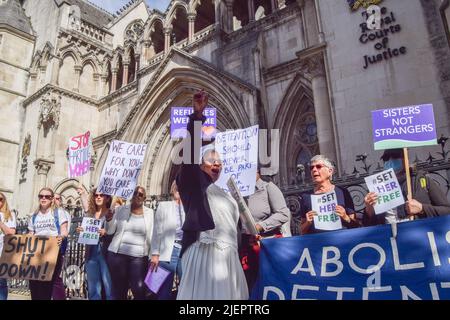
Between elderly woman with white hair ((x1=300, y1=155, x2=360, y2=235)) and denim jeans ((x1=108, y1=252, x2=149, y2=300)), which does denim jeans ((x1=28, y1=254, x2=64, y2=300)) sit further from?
elderly woman with white hair ((x1=300, y1=155, x2=360, y2=235))

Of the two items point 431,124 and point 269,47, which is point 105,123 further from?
point 431,124

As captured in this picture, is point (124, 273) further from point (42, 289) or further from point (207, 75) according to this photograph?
point (207, 75)

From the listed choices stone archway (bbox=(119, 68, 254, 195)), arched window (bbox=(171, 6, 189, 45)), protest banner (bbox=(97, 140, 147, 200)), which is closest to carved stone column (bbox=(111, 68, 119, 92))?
arched window (bbox=(171, 6, 189, 45))

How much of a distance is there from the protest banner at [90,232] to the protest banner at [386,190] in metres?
4.35

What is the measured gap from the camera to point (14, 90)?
20.8 m

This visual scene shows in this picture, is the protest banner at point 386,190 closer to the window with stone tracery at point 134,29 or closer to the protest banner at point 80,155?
the protest banner at point 80,155

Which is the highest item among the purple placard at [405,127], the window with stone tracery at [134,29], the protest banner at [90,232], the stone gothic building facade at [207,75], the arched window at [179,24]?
the window with stone tracery at [134,29]

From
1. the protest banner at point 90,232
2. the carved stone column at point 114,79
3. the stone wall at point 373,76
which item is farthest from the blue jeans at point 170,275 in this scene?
the carved stone column at point 114,79

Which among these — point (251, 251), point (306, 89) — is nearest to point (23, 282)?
point (251, 251)

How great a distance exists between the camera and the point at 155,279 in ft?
16.1

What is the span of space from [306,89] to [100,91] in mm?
14047

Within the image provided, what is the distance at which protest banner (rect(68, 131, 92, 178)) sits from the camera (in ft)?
23.7

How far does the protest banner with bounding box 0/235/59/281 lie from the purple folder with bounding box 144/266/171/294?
172 centimetres

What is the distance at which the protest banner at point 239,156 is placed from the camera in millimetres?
5822
